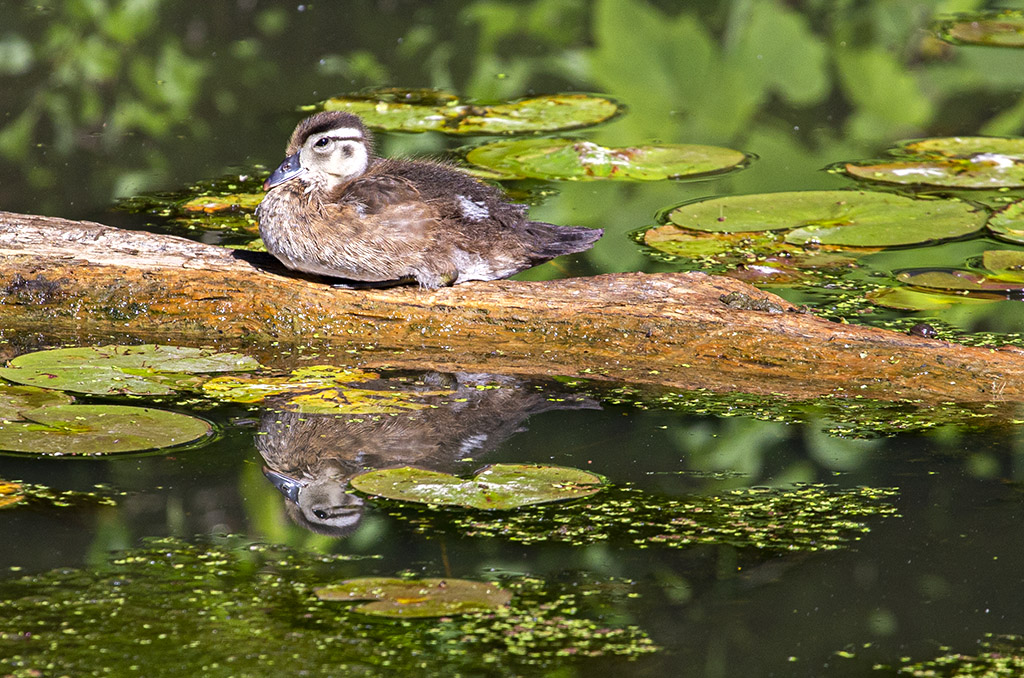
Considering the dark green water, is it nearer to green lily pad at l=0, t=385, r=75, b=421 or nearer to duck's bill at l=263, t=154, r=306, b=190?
green lily pad at l=0, t=385, r=75, b=421

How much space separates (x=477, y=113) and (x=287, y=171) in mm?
3553

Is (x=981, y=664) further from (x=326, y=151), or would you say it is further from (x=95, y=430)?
(x=326, y=151)

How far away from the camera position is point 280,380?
4.80m

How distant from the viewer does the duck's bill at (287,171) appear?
17.5ft

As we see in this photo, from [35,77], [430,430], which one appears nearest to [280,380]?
[430,430]

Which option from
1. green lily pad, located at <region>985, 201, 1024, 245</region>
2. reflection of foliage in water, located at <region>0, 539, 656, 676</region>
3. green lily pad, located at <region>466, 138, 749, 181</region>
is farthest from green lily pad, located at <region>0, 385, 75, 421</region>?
Result: green lily pad, located at <region>985, 201, 1024, 245</region>

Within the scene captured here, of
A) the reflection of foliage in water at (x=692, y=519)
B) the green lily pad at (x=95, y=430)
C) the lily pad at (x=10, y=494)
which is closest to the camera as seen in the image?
the reflection of foliage in water at (x=692, y=519)

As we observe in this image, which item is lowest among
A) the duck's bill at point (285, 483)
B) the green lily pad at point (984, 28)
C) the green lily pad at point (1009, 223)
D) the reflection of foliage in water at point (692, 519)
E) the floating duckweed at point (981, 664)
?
the floating duckweed at point (981, 664)

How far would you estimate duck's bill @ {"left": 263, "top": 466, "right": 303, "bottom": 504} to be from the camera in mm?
3975

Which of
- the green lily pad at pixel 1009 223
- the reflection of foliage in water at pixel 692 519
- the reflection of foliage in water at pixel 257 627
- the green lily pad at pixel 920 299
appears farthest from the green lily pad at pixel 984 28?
the reflection of foliage in water at pixel 257 627

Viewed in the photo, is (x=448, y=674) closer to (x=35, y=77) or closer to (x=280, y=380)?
(x=280, y=380)

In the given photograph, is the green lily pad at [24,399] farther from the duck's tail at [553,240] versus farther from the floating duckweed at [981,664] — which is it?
the floating duckweed at [981,664]

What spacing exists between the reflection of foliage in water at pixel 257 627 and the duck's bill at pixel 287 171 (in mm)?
2135

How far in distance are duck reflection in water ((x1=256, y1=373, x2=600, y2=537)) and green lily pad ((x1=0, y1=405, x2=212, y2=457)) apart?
282mm
